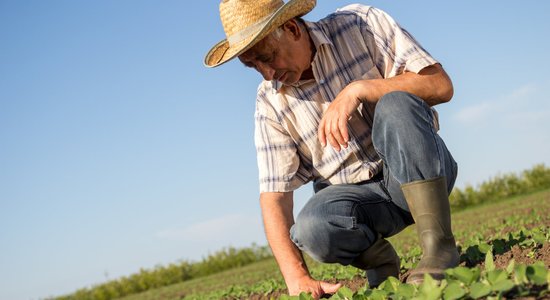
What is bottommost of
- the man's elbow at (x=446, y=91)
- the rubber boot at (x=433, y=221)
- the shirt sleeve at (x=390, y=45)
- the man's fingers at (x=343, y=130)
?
the rubber boot at (x=433, y=221)

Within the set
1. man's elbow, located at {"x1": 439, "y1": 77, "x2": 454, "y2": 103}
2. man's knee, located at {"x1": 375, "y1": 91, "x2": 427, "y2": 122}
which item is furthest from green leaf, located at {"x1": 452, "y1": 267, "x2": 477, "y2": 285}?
man's elbow, located at {"x1": 439, "y1": 77, "x2": 454, "y2": 103}

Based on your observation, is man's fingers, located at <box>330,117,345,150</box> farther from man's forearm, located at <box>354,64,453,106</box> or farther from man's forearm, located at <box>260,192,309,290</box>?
man's forearm, located at <box>260,192,309,290</box>

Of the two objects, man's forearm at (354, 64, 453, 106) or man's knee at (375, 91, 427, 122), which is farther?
man's forearm at (354, 64, 453, 106)

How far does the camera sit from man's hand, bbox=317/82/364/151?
304cm

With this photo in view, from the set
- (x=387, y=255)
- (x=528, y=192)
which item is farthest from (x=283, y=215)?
(x=528, y=192)

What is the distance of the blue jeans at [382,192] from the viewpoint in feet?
10.2

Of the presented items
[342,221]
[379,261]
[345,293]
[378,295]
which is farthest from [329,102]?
[378,295]

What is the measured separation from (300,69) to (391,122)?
2.14 ft

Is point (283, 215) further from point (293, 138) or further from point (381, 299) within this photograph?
point (381, 299)

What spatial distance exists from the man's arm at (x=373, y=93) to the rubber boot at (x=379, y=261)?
841mm

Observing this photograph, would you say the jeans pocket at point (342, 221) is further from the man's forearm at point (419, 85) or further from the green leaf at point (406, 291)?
the green leaf at point (406, 291)

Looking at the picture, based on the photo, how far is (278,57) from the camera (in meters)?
3.43

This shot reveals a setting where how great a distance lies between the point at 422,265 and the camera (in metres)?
3.04

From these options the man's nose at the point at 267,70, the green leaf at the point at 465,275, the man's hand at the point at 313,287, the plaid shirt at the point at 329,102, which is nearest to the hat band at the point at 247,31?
the man's nose at the point at 267,70
